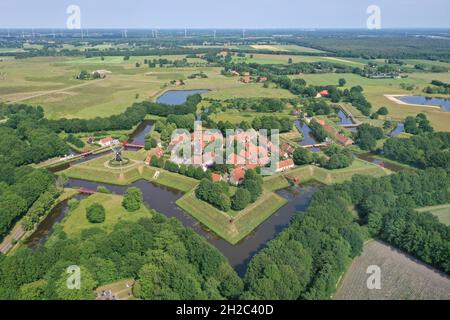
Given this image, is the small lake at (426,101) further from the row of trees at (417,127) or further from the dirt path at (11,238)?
the dirt path at (11,238)

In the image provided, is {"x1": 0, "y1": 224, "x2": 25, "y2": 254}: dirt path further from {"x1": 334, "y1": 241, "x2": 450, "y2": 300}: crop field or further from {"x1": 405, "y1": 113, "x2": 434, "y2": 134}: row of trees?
{"x1": 405, "y1": 113, "x2": 434, "y2": 134}: row of trees

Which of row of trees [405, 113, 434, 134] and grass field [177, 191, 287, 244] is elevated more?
row of trees [405, 113, 434, 134]

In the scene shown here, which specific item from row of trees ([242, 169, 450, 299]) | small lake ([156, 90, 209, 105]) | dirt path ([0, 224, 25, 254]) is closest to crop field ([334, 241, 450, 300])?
row of trees ([242, 169, 450, 299])

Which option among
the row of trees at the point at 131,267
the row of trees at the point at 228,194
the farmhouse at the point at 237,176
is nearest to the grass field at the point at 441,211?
the row of trees at the point at 228,194

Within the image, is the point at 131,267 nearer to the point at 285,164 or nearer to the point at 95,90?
the point at 285,164
